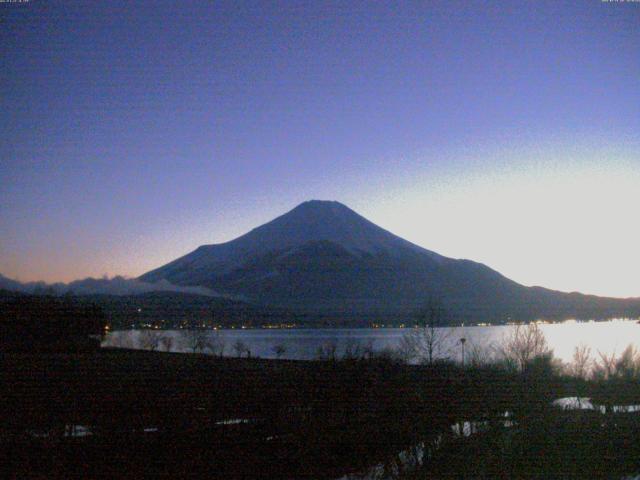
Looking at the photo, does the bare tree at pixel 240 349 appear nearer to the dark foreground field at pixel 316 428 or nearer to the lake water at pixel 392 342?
the lake water at pixel 392 342

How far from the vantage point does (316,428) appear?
10703 mm

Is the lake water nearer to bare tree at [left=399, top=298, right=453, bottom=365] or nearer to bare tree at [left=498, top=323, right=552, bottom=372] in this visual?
bare tree at [left=399, top=298, right=453, bottom=365]

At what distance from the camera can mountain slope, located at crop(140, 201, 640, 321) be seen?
387 feet

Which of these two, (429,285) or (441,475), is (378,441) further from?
(429,285)

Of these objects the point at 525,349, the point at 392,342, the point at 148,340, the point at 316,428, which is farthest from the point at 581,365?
the point at 148,340

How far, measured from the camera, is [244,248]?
159000 millimetres

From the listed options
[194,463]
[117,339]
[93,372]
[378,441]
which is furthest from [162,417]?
[117,339]

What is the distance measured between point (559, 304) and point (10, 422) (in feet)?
333

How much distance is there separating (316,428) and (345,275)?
420 ft

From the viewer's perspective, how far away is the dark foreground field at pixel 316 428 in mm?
8156

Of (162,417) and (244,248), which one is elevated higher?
(244,248)

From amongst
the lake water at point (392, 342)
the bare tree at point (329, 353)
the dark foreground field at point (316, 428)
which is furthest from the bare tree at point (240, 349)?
the dark foreground field at point (316, 428)

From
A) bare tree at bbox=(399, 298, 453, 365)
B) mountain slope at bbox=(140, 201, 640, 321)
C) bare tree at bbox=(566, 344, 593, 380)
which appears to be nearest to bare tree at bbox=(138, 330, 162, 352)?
bare tree at bbox=(399, 298, 453, 365)

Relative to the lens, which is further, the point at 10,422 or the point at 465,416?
the point at 465,416
